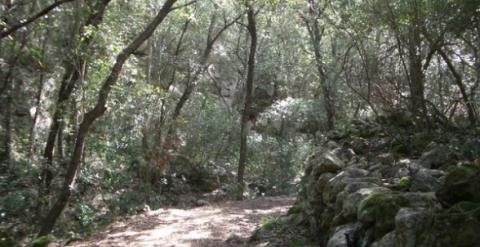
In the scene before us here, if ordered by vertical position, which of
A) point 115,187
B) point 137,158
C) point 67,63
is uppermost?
point 67,63

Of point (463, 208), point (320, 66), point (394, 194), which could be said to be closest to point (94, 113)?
point (394, 194)

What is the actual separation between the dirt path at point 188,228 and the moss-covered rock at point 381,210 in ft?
12.2

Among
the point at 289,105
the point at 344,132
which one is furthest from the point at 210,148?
the point at 344,132

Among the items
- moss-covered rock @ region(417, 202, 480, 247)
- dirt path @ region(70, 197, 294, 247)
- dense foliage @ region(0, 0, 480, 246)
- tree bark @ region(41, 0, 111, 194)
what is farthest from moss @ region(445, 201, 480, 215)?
tree bark @ region(41, 0, 111, 194)

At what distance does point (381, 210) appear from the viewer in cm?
432

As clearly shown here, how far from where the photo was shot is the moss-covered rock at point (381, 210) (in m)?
4.20

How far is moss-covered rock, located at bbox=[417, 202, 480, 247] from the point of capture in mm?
3180

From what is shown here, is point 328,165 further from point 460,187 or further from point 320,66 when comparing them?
point 320,66

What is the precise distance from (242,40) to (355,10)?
15947mm

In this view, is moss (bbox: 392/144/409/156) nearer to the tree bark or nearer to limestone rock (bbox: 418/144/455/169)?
limestone rock (bbox: 418/144/455/169)

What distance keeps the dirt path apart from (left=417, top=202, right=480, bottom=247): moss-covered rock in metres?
4.82

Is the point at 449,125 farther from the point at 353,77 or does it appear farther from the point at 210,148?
the point at 210,148

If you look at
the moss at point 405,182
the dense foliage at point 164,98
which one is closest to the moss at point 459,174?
the moss at point 405,182

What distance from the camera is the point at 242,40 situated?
2658cm
